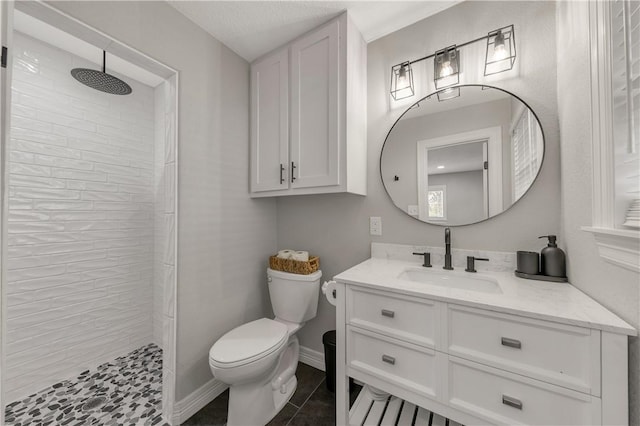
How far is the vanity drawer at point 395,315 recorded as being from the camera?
936mm

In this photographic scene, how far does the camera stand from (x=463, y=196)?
1.36m

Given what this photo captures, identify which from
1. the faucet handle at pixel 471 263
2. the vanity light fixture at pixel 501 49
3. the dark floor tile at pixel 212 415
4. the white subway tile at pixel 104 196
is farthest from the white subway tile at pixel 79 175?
the vanity light fixture at pixel 501 49

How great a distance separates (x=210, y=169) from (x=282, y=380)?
145 centimetres

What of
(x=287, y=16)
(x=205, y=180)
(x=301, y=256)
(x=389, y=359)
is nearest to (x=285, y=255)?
(x=301, y=256)

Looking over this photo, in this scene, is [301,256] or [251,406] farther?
[301,256]

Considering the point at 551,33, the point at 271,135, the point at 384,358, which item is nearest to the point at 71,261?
the point at 271,135

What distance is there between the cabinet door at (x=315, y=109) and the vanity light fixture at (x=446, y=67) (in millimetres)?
595

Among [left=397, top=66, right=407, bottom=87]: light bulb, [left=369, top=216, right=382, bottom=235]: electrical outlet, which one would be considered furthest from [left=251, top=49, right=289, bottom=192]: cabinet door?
[left=397, top=66, right=407, bottom=87]: light bulb

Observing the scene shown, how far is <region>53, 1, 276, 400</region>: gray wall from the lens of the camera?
4.36 ft

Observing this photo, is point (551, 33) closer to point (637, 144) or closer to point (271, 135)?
point (637, 144)

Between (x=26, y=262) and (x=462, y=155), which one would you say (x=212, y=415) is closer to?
(x=26, y=262)

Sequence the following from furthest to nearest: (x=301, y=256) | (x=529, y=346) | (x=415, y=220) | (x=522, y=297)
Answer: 1. (x=301, y=256)
2. (x=415, y=220)
3. (x=522, y=297)
4. (x=529, y=346)

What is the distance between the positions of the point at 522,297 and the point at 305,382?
146 centimetres

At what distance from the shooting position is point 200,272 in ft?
5.00
